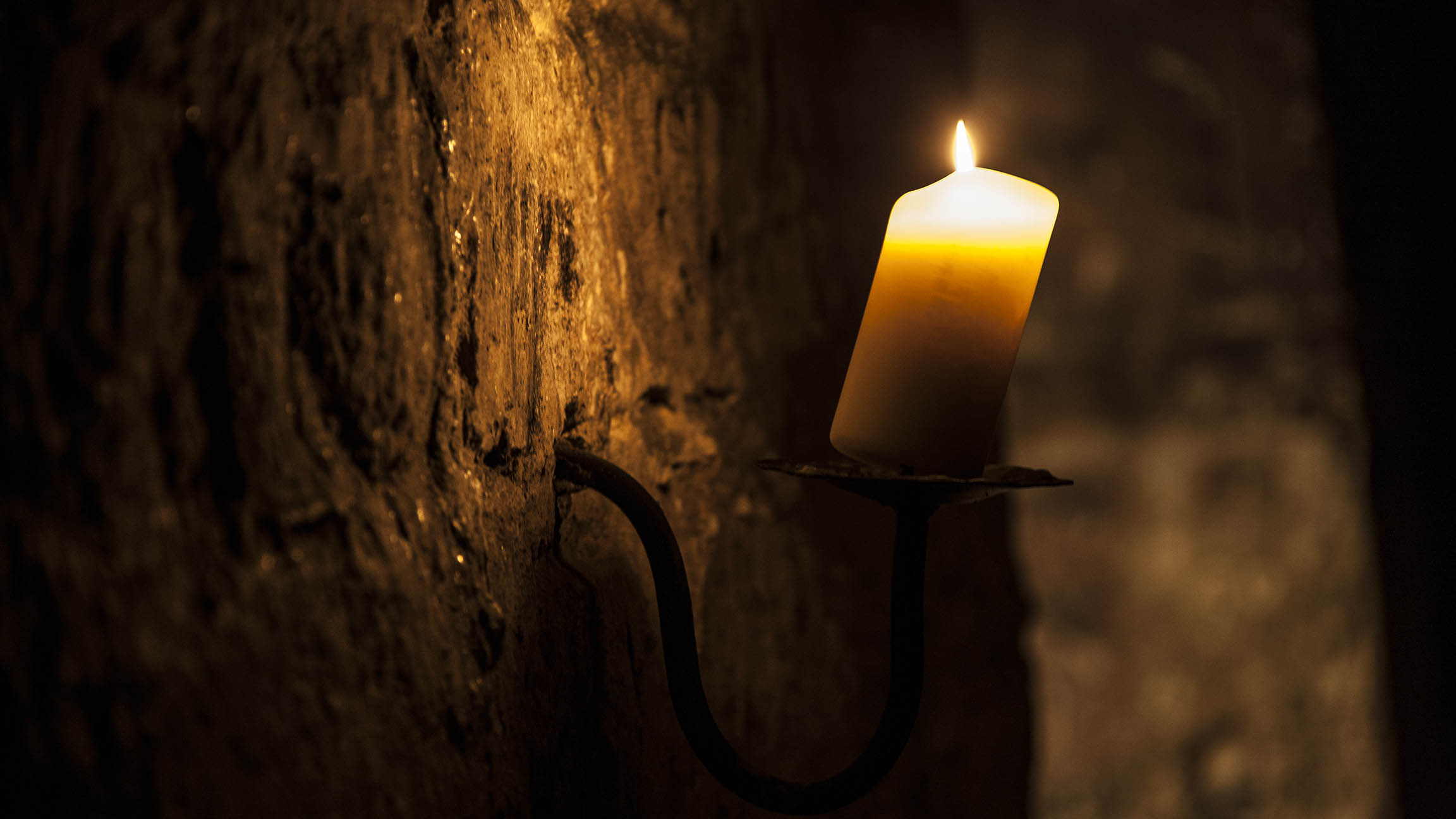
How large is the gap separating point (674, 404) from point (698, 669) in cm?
25

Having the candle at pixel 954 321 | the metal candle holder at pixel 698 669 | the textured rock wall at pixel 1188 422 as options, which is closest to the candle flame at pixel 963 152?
the candle at pixel 954 321

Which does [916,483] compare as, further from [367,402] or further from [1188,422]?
[1188,422]

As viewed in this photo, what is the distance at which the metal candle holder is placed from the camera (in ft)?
1.71

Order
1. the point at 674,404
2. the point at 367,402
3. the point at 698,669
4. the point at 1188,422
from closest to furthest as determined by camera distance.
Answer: the point at 367,402
the point at 698,669
the point at 674,404
the point at 1188,422

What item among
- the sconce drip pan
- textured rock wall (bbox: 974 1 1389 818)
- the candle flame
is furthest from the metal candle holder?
textured rock wall (bbox: 974 1 1389 818)

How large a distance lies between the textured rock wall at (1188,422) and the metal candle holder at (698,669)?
60cm

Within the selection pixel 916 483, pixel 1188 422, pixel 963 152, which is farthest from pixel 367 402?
pixel 1188 422

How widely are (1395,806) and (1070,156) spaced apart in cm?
100

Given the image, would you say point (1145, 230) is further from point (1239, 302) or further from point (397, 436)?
point (397, 436)

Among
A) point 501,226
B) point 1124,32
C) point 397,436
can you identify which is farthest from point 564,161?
point 1124,32

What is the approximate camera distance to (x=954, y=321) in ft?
1.54

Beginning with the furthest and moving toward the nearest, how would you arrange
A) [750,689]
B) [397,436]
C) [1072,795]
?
[1072,795]
[750,689]
[397,436]

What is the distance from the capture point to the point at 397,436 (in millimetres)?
387

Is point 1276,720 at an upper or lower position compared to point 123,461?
lower
